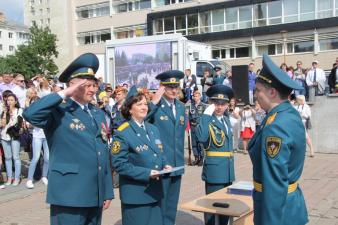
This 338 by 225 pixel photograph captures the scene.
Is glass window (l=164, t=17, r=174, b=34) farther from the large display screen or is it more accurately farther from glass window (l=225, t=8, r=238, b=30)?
the large display screen

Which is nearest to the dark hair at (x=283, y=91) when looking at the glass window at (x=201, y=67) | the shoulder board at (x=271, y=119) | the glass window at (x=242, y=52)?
the shoulder board at (x=271, y=119)

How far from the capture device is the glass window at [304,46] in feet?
119

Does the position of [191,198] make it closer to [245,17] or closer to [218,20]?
[245,17]

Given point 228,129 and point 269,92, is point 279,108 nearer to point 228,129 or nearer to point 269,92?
point 269,92

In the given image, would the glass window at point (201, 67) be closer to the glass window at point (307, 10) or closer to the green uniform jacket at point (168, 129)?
the green uniform jacket at point (168, 129)

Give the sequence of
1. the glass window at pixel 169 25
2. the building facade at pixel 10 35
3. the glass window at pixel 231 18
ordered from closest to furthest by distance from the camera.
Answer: the glass window at pixel 231 18 → the glass window at pixel 169 25 → the building facade at pixel 10 35

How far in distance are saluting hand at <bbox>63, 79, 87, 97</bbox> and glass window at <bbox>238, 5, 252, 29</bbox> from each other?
1472 inches

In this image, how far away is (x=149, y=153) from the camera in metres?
4.29

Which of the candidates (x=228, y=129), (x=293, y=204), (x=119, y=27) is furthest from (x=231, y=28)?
(x=293, y=204)

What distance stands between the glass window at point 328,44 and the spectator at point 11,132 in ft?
99.3

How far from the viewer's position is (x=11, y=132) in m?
9.37

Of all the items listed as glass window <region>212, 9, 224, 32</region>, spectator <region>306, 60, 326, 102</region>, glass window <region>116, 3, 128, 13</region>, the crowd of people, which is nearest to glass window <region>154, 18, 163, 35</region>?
glass window <region>212, 9, 224, 32</region>

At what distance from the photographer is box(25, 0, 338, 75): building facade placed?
3562 centimetres

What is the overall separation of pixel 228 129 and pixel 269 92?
99.9 inches
